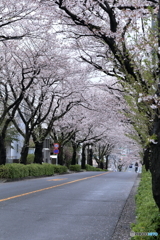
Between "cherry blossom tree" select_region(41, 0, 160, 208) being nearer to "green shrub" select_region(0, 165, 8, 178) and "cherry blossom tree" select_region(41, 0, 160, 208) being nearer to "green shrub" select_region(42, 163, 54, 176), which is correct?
"green shrub" select_region(0, 165, 8, 178)

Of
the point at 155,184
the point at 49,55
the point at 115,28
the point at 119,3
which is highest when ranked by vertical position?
the point at 49,55

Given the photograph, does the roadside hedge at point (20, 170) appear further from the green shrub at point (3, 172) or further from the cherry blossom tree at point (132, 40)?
the cherry blossom tree at point (132, 40)

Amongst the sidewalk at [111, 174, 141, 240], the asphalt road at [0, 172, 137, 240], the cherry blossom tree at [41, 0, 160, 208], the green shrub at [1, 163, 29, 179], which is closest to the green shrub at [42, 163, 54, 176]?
the green shrub at [1, 163, 29, 179]

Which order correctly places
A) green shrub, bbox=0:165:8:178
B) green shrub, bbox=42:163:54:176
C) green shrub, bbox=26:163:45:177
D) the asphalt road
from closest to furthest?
the asphalt road → green shrub, bbox=0:165:8:178 → green shrub, bbox=26:163:45:177 → green shrub, bbox=42:163:54:176

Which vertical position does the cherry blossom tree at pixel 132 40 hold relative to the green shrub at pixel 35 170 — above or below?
above

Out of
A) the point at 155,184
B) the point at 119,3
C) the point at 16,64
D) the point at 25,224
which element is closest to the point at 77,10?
the point at 119,3

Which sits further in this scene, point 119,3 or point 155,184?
point 119,3

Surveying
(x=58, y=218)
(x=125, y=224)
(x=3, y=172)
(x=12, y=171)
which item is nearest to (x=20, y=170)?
(x=12, y=171)

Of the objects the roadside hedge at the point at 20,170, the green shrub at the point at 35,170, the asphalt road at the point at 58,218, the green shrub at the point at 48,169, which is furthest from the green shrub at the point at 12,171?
the asphalt road at the point at 58,218

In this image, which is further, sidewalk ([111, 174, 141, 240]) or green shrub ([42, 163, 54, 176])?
green shrub ([42, 163, 54, 176])

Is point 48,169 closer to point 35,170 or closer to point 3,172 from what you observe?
point 35,170

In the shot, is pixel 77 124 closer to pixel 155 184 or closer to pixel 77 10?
pixel 77 10

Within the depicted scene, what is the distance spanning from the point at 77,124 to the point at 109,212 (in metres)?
27.9

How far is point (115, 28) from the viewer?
10398 millimetres
